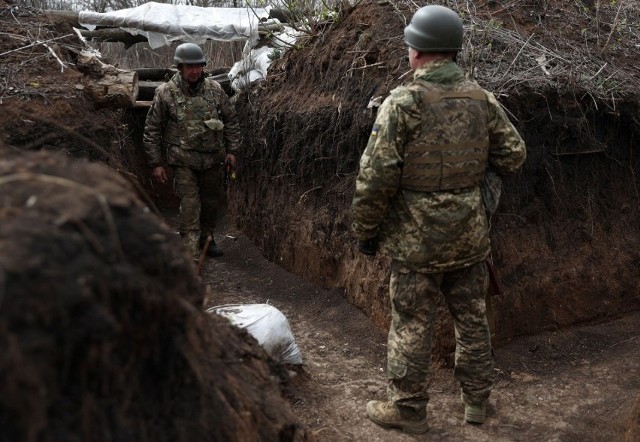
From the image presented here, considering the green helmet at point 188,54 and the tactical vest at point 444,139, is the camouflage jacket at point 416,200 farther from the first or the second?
the green helmet at point 188,54

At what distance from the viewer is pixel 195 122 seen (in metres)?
7.04

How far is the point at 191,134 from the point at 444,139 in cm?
378

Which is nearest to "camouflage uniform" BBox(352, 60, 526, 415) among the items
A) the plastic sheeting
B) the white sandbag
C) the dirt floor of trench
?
the dirt floor of trench

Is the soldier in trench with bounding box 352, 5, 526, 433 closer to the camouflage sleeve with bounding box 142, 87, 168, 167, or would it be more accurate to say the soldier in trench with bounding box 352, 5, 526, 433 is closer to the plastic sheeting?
the camouflage sleeve with bounding box 142, 87, 168, 167

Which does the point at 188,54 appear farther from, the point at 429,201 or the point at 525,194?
the point at 429,201

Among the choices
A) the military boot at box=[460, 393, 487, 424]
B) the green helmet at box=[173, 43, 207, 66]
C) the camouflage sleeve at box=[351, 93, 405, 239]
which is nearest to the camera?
the camouflage sleeve at box=[351, 93, 405, 239]

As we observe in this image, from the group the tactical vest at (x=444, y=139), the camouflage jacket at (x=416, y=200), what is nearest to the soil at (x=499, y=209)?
the camouflage jacket at (x=416, y=200)

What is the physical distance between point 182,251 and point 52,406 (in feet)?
2.31

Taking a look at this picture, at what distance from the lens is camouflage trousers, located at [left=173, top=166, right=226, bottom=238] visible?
23.5 ft

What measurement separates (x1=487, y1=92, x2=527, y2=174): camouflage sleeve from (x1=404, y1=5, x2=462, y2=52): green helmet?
0.39 meters

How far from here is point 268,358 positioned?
3609mm

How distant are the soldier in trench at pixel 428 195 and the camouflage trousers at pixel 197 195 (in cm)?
354

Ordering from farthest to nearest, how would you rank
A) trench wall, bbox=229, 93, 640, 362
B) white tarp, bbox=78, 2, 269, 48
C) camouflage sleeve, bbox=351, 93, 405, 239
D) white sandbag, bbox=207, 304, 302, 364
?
white tarp, bbox=78, 2, 269, 48, trench wall, bbox=229, 93, 640, 362, white sandbag, bbox=207, 304, 302, 364, camouflage sleeve, bbox=351, 93, 405, 239

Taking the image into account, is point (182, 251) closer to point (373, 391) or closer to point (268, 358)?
point (268, 358)
